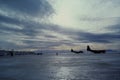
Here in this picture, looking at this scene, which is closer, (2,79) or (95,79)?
(95,79)

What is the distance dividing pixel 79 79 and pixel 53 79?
3525mm

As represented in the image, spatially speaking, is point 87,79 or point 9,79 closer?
point 87,79

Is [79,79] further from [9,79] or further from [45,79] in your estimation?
[9,79]

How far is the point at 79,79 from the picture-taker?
88.4 feet

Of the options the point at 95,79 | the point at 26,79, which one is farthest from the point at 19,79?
the point at 95,79

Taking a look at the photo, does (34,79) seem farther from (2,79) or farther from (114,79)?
(114,79)

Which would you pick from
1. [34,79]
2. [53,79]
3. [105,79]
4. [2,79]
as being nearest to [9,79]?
[2,79]

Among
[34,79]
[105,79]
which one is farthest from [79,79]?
[34,79]

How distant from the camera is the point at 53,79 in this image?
2742 cm

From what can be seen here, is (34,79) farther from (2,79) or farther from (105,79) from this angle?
(105,79)

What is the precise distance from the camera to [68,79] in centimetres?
2711

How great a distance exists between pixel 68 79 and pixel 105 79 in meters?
4.91

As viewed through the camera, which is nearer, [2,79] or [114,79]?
[114,79]

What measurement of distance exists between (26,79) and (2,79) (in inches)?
143
